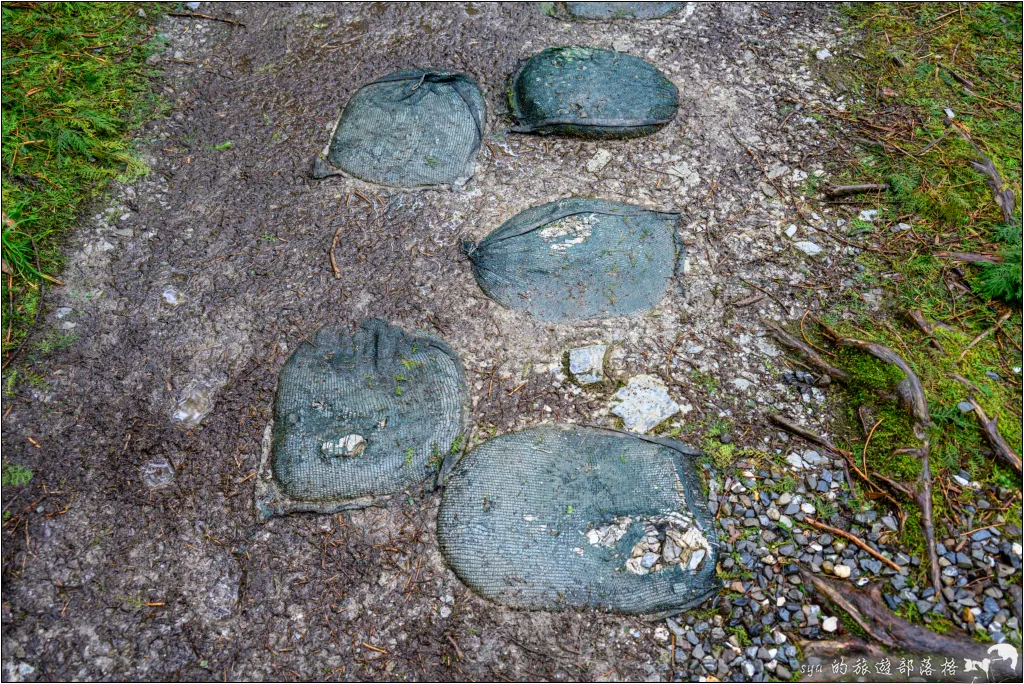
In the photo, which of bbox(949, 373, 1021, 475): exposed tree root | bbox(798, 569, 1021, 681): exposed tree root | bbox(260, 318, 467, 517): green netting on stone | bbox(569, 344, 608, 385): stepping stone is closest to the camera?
bbox(798, 569, 1021, 681): exposed tree root

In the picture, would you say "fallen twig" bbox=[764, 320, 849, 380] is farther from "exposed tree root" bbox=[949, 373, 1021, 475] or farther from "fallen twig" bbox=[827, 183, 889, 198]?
"fallen twig" bbox=[827, 183, 889, 198]

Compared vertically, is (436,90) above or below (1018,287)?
above

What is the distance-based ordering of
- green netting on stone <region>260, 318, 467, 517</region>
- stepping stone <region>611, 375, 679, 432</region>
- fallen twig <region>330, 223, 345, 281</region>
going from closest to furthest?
green netting on stone <region>260, 318, 467, 517</region> < stepping stone <region>611, 375, 679, 432</region> < fallen twig <region>330, 223, 345, 281</region>

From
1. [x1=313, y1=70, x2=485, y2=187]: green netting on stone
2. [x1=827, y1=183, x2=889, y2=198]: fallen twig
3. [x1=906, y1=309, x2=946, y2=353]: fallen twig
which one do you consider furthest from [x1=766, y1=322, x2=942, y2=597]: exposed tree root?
[x1=313, y1=70, x2=485, y2=187]: green netting on stone

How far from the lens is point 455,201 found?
3121 mm

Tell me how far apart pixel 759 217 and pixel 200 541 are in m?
2.69

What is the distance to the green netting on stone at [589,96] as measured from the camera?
10.8 feet

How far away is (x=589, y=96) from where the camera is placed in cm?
331

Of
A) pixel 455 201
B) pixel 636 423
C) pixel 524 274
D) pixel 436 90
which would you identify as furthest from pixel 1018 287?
pixel 436 90

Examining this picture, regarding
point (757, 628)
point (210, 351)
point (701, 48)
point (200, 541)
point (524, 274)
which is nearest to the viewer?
point (757, 628)

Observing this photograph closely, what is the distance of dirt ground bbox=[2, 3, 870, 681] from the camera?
2.16 metres

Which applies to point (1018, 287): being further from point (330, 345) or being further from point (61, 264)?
point (61, 264)

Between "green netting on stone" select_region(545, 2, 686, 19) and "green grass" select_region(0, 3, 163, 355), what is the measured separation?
2342mm

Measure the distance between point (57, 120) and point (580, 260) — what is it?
2640mm
